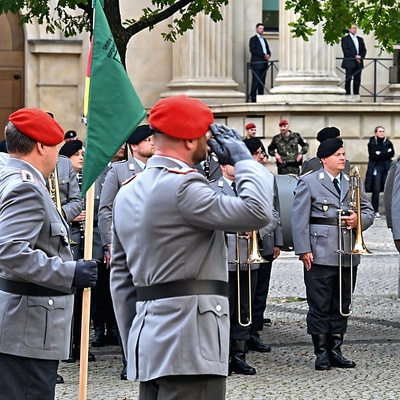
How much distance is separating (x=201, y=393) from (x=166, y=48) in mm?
25327

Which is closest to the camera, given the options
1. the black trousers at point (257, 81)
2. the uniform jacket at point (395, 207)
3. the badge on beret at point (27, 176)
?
the badge on beret at point (27, 176)

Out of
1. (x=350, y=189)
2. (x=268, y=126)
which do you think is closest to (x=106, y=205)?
(x=350, y=189)

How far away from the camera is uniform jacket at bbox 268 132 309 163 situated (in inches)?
1004

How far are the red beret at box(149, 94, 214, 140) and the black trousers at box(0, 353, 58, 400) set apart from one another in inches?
51.6

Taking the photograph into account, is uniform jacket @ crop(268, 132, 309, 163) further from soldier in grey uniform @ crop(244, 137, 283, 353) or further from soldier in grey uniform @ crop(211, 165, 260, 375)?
soldier in grey uniform @ crop(211, 165, 260, 375)

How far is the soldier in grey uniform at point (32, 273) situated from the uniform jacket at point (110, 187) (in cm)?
427

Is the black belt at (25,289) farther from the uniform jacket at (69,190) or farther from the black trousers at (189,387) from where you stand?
the uniform jacket at (69,190)

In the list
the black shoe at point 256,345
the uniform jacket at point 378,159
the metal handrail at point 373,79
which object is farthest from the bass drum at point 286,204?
the metal handrail at point 373,79

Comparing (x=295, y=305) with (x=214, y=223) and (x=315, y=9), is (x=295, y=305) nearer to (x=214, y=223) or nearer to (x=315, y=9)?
(x=315, y=9)

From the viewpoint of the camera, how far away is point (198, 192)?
5.41 metres

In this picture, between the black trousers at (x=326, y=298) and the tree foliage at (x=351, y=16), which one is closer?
the black trousers at (x=326, y=298)

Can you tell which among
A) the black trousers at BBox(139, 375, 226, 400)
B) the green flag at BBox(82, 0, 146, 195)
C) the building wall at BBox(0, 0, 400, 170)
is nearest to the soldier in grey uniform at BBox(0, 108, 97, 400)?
the green flag at BBox(82, 0, 146, 195)

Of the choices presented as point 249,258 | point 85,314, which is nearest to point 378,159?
point 249,258

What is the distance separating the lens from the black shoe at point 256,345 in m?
11.4
